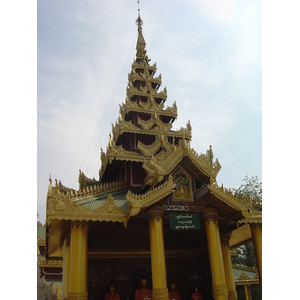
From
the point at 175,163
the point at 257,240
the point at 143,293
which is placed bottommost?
the point at 143,293

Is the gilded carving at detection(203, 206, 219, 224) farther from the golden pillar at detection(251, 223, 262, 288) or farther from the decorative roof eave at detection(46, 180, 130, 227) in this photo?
the decorative roof eave at detection(46, 180, 130, 227)

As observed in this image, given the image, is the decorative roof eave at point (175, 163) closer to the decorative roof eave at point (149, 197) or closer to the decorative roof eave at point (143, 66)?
the decorative roof eave at point (149, 197)

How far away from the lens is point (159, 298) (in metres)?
11.1

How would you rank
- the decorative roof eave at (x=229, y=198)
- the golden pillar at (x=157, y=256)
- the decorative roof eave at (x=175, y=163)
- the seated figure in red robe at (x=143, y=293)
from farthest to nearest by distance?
the seated figure in red robe at (x=143, y=293), the decorative roof eave at (x=175, y=163), the decorative roof eave at (x=229, y=198), the golden pillar at (x=157, y=256)

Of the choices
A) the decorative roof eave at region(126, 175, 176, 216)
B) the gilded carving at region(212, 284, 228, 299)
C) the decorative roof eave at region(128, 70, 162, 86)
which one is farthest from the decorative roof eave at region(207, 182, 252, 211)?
the decorative roof eave at region(128, 70, 162, 86)

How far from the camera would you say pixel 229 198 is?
13273 millimetres

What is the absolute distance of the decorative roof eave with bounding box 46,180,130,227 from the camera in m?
11.8

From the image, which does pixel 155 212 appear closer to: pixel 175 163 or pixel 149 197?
pixel 149 197

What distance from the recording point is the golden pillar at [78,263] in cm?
1123

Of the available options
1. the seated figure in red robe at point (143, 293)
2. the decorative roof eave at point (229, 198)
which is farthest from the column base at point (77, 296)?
A: the decorative roof eave at point (229, 198)

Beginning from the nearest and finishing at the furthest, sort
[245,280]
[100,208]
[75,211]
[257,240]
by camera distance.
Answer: [75,211] < [100,208] < [257,240] < [245,280]

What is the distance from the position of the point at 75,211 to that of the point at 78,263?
6.16 ft

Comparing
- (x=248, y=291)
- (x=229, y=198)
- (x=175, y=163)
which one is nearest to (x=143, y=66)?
(x=175, y=163)

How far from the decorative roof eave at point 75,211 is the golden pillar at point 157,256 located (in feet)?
3.67
